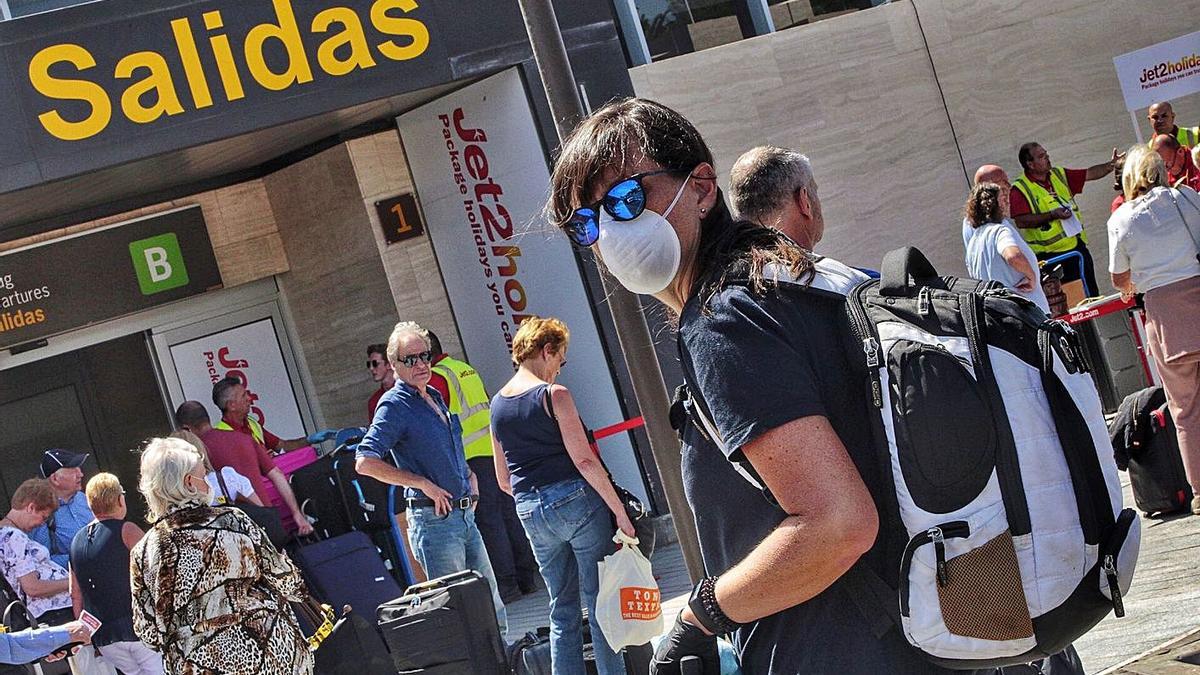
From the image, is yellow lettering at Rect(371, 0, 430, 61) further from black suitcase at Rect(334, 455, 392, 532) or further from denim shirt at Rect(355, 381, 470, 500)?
denim shirt at Rect(355, 381, 470, 500)

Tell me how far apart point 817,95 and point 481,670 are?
23.1ft

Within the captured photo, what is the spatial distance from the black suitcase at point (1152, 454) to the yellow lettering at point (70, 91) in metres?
6.13

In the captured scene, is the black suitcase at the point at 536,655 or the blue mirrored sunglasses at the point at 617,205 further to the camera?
the black suitcase at the point at 536,655

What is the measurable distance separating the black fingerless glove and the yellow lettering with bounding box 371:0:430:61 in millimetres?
7884

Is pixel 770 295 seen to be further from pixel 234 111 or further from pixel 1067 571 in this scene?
pixel 234 111

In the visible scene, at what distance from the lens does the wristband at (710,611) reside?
2.27 m

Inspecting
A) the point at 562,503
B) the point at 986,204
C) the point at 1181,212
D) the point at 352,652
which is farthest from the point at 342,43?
the point at 1181,212

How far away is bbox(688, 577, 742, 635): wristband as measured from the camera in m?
2.27

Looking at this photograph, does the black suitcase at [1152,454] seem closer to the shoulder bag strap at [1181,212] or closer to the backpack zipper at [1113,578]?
the shoulder bag strap at [1181,212]

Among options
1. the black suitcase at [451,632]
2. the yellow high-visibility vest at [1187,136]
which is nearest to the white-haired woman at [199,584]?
the black suitcase at [451,632]

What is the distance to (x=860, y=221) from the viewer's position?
1227cm

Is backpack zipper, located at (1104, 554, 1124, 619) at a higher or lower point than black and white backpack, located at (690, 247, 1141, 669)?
lower

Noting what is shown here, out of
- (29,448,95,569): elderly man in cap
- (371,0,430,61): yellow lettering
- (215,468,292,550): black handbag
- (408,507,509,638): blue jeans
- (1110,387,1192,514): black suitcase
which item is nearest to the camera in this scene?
(408,507,509,638): blue jeans

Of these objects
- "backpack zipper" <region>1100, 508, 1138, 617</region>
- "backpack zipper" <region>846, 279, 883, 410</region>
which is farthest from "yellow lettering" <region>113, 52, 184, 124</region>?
"backpack zipper" <region>1100, 508, 1138, 617</region>
